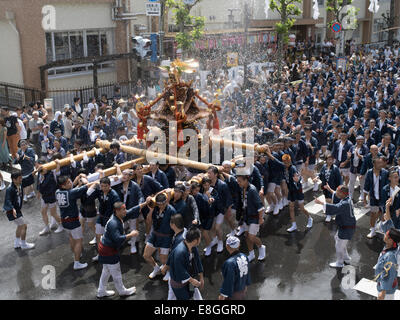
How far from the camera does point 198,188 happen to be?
7.64 meters

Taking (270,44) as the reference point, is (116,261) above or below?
below

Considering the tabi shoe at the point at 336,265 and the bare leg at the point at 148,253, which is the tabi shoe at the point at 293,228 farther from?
the bare leg at the point at 148,253

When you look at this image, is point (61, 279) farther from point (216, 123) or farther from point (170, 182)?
point (216, 123)

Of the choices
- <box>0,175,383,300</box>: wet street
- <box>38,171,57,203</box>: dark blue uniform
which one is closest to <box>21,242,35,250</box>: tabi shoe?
<box>0,175,383,300</box>: wet street

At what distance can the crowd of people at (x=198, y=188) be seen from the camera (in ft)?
21.2

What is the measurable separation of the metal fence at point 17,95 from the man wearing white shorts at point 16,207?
36.0 ft

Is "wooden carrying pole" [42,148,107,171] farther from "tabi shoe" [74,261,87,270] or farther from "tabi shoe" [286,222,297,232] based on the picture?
"tabi shoe" [286,222,297,232]

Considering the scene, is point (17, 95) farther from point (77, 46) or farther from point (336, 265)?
point (336, 265)

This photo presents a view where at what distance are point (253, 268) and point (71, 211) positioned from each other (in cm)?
331

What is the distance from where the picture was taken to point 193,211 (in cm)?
729

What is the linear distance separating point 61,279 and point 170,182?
2944 millimetres

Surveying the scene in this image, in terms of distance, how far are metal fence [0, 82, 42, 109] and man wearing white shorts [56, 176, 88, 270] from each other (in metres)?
12.0

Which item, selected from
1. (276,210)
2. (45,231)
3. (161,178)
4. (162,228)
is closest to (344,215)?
(276,210)

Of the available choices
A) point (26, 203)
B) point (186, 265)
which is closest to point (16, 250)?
point (26, 203)
